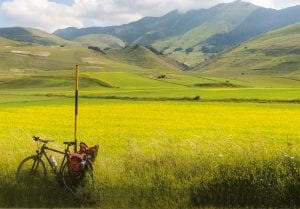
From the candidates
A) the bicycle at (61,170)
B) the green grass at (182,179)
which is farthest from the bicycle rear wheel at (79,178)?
the green grass at (182,179)

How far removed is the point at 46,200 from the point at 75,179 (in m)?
1.01

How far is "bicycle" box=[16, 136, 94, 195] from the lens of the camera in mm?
13695

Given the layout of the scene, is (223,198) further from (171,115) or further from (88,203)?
(171,115)

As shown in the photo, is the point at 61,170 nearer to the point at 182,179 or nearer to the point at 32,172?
the point at 32,172

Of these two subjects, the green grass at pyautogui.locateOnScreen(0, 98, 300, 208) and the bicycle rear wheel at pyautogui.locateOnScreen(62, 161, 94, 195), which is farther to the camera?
the bicycle rear wheel at pyautogui.locateOnScreen(62, 161, 94, 195)

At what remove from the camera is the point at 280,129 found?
110 ft

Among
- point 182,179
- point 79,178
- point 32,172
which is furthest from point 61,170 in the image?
point 182,179

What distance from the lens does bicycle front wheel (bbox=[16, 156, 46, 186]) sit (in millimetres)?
13992

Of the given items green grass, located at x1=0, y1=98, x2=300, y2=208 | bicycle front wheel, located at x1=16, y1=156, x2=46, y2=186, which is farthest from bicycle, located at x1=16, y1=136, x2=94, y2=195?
green grass, located at x1=0, y1=98, x2=300, y2=208

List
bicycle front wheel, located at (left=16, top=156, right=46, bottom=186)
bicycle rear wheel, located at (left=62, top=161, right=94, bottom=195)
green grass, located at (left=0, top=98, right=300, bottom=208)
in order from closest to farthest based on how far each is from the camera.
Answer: green grass, located at (left=0, top=98, right=300, bottom=208) → bicycle rear wheel, located at (left=62, top=161, right=94, bottom=195) → bicycle front wheel, located at (left=16, top=156, right=46, bottom=186)

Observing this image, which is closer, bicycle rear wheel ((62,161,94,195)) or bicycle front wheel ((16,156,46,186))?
bicycle rear wheel ((62,161,94,195))

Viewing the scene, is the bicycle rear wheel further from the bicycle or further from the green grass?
the green grass

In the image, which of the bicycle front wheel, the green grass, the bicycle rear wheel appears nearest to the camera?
the green grass

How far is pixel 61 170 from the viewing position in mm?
13891
